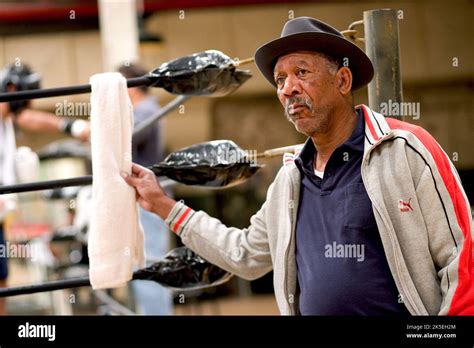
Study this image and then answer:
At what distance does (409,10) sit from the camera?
223cm

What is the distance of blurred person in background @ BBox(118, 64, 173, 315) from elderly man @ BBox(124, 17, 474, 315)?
1.52 m

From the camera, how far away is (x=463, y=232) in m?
1.67

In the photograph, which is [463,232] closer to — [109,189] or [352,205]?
[352,205]

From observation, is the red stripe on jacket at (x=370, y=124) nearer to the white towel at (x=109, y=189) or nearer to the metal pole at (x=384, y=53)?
the metal pole at (x=384, y=53)

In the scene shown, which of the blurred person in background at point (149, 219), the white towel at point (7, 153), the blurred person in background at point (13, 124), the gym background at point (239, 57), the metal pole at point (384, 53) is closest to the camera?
the metal pole at point (384, 53)

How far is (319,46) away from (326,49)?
0.7 inches

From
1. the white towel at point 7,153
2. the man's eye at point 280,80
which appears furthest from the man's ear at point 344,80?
the white towel at point 7,153

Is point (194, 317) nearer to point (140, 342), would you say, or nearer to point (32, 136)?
point (140, 342)

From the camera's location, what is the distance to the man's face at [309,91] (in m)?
1.79

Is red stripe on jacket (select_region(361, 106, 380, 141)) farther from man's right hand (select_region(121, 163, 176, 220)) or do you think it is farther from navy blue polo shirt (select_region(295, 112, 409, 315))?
man's right hand (select_region(121, 163, 176, 220))

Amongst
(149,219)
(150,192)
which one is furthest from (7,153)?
(150,192)

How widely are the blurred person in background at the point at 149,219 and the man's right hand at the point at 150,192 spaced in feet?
4.58

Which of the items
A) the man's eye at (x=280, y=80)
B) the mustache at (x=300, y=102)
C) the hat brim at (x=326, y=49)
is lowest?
the mustache at (x=300, y=102)

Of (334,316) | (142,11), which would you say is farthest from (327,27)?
(142,11)
